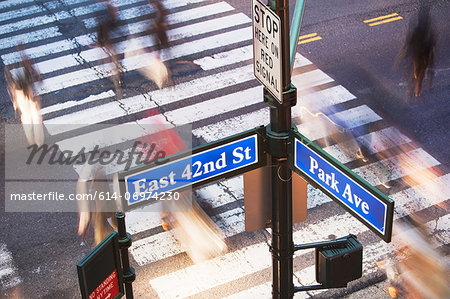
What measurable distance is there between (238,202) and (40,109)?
194 inches

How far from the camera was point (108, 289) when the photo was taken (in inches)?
294

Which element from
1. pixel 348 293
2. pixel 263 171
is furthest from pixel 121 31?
pixel 263 171

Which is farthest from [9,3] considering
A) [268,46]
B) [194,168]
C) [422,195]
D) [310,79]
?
[268,46]

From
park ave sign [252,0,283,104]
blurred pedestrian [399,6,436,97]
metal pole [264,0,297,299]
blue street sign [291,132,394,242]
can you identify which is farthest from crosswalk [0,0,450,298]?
park ave sign [252,0,283,104]

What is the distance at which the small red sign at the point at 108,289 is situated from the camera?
724 centimetres

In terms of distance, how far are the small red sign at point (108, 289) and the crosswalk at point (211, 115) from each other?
140 inches

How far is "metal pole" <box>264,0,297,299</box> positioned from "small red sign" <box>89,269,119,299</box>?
1.50 metres

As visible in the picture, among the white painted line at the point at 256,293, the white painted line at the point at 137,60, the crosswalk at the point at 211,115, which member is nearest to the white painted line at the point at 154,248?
the crosswalk at the point at 211,115

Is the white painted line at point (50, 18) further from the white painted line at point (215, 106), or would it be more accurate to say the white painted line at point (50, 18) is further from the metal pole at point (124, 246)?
the metal pole at point (124, 246)

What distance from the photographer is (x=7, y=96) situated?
16078mm

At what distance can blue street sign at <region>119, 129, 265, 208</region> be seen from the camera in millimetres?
6590

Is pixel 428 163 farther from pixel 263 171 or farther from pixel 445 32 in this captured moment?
pixel 263 171

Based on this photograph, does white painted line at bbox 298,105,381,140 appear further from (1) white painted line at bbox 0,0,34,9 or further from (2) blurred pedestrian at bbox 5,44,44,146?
(1) white painted line at bbox 0,0,34,9

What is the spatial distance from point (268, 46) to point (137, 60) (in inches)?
426
